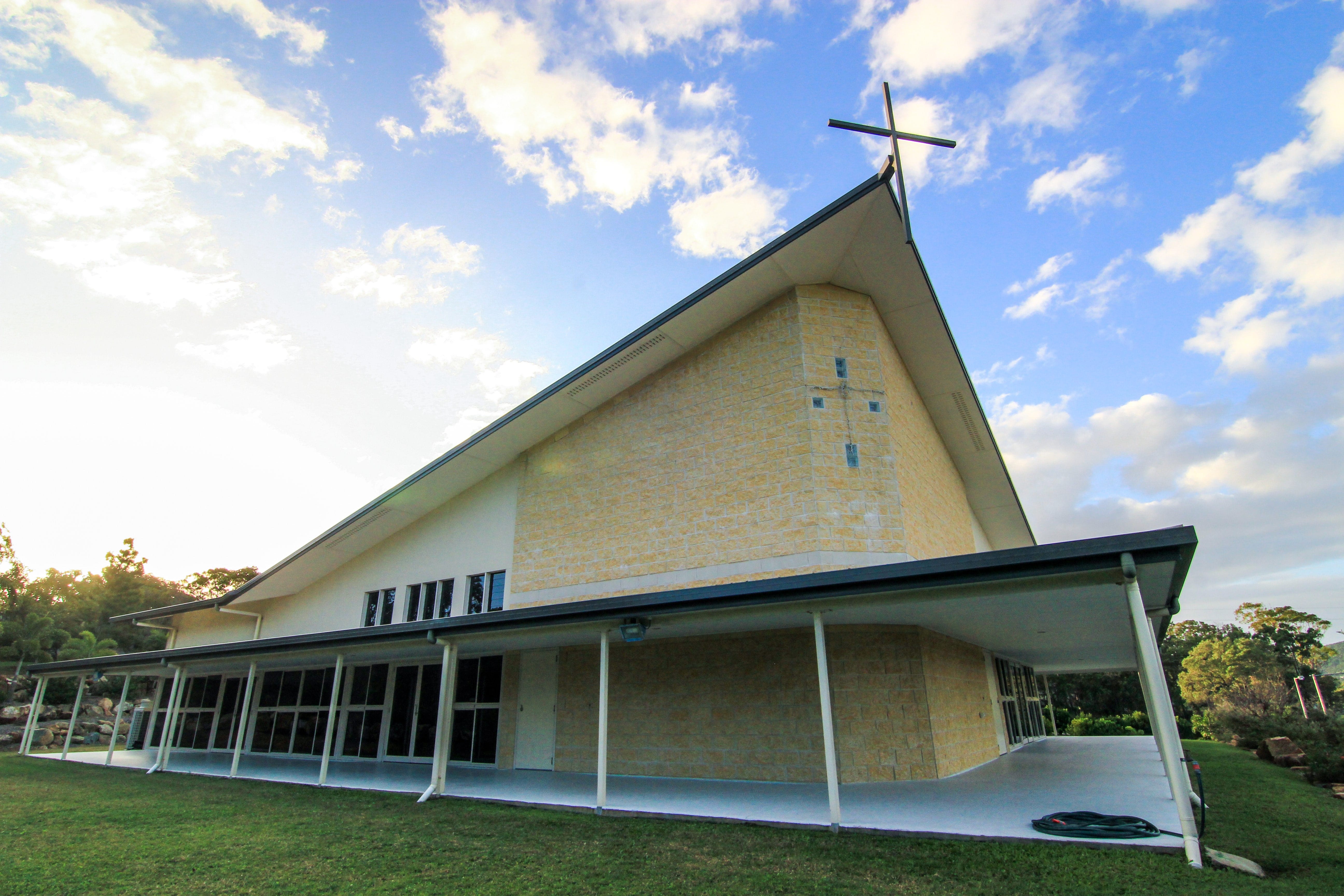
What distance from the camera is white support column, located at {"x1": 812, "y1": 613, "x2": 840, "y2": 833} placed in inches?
262

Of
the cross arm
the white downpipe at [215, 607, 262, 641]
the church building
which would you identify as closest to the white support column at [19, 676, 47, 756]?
the church building

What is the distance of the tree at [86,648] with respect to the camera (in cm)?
3581

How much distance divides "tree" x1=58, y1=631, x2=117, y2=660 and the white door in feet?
112

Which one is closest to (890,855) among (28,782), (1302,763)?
(1302,763)

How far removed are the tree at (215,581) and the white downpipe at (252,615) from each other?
40.3 meters

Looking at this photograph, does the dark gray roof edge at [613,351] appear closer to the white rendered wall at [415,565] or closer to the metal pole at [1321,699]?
the white rendered wall at [415,565]

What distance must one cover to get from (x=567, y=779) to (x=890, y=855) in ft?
22.8

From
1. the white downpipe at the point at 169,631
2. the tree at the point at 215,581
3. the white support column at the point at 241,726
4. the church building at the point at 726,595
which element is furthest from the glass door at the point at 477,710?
the tree at the point at 215,581

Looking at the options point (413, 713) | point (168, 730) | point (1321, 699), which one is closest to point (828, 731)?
point (413, 713)

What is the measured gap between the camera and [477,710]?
551 inches

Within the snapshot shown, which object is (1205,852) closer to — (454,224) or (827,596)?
(827,596)

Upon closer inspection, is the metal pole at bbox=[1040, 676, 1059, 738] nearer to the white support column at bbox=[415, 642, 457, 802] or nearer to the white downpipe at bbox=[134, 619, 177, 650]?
the white support column at bbox=[415, 642, 457, 802]

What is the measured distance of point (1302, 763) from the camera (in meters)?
13.1

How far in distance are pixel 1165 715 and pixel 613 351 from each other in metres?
9.62
